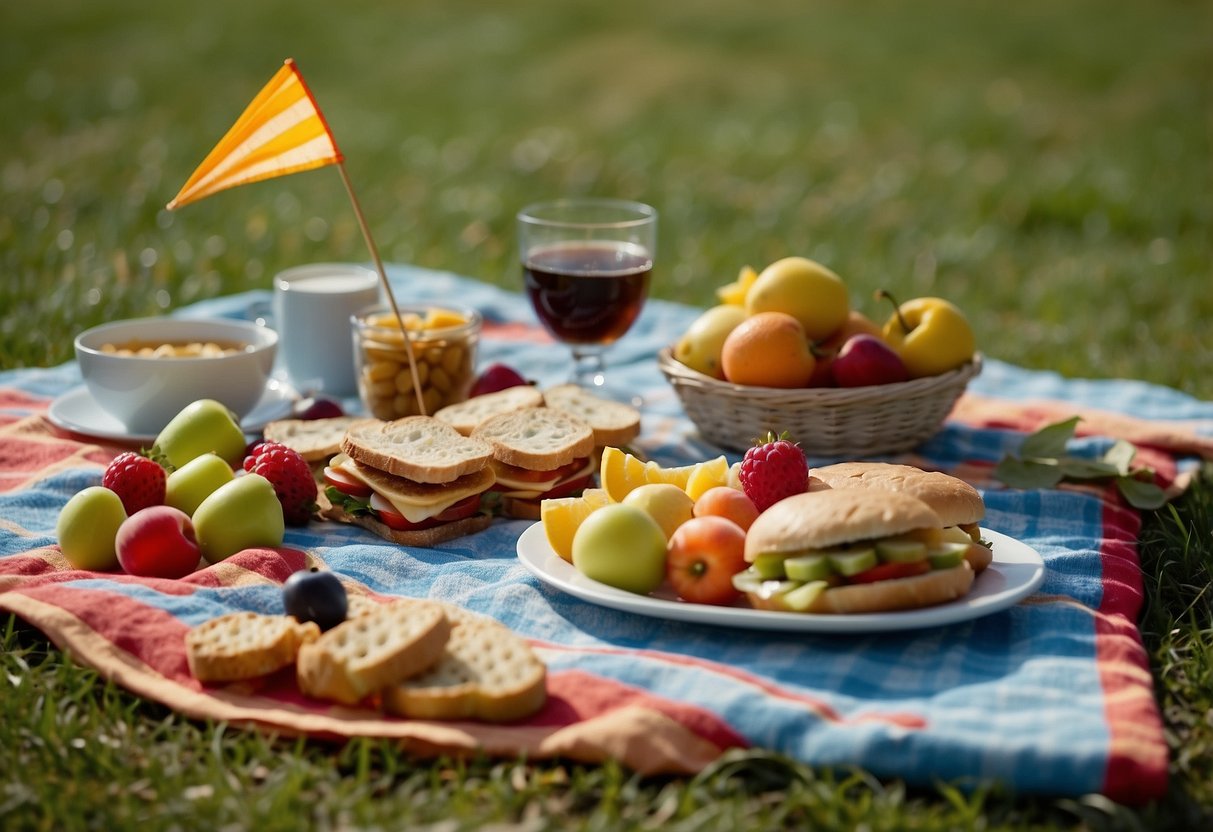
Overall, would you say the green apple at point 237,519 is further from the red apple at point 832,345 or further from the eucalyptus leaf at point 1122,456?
the eucalyptus leaf at point 1122,456

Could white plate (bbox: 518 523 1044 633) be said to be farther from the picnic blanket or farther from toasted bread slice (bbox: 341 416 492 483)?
toasted bread slice (bbox: 341 416 492 483)

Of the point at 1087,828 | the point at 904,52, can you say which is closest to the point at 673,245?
the point at 1087,828

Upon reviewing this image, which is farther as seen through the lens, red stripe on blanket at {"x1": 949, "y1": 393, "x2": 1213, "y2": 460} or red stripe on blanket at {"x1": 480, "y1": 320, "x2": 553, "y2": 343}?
red stripe on blanket at {"x1": 480, "y1": 320, "x2": 553, "y2": 343}

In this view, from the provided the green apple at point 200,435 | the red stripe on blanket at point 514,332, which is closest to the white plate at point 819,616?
the green apple at point 200,435

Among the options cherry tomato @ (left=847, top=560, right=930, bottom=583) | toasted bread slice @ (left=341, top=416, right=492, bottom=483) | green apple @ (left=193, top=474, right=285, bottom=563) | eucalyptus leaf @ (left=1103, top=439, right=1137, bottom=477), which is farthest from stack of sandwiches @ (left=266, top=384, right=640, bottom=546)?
eucalyptus leaf @ (left=1103, top=439, right=1137, bottom=477)

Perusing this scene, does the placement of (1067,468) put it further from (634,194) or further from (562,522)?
(634,194)

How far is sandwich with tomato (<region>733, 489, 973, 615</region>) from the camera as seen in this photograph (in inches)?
94.6

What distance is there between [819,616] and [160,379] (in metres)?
2.01

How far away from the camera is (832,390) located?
11.4 ft

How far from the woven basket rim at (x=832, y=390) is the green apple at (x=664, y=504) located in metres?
0.80

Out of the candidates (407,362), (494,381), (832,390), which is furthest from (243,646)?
(832,390)

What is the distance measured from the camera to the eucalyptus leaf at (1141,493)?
11.2 feet

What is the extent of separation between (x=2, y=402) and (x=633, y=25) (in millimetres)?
11698

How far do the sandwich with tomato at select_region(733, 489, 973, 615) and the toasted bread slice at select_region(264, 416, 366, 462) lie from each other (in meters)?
1.25
